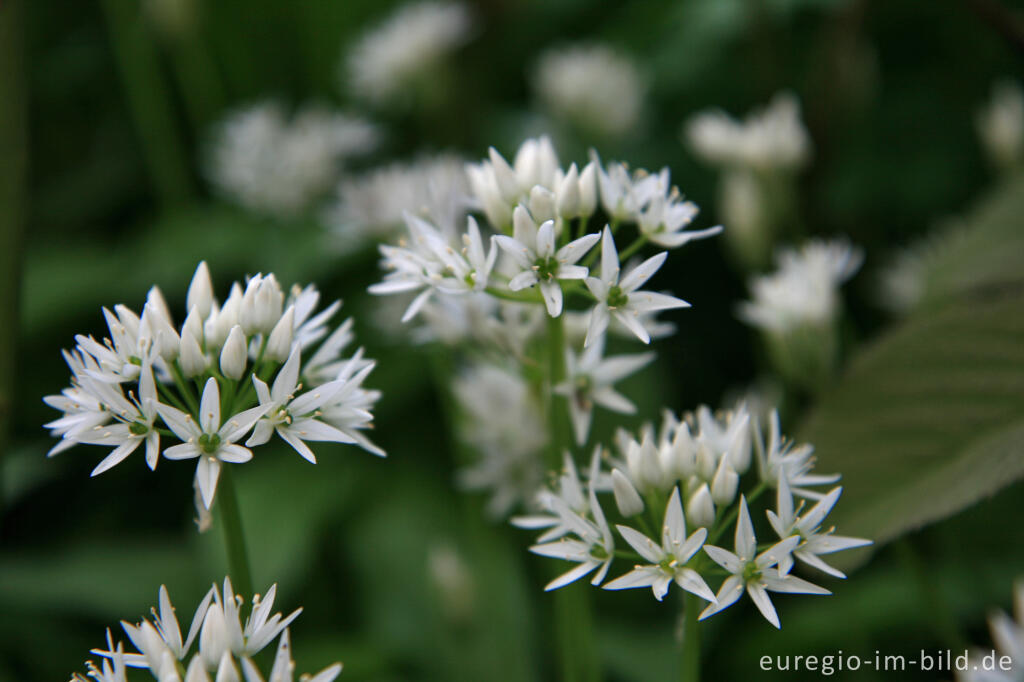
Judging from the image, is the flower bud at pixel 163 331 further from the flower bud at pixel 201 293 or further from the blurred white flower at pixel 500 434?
the blurred white flower at pixel 500 434

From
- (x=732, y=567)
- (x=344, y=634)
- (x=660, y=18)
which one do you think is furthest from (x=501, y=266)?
(x=660, y=18)

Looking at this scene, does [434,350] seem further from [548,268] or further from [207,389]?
[207,389]

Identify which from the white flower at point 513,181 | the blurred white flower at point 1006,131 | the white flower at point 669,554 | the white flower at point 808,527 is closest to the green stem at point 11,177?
the white flower at point 513,181

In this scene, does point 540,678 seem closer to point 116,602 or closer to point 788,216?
point 116,602

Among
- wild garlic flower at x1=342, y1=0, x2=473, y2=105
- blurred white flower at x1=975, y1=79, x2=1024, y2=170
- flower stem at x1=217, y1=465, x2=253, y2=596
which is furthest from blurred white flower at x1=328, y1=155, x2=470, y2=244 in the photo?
blurred white flower at x1=975, y1=79, x2=1024, y2=170

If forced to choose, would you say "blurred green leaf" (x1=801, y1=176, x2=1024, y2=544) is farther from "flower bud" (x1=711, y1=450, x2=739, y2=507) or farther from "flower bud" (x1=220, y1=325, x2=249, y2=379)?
"flower bud" (x1=220, y1=325, x2=249, y2=379)

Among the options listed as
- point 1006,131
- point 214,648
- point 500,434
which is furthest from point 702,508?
point 1006,131
